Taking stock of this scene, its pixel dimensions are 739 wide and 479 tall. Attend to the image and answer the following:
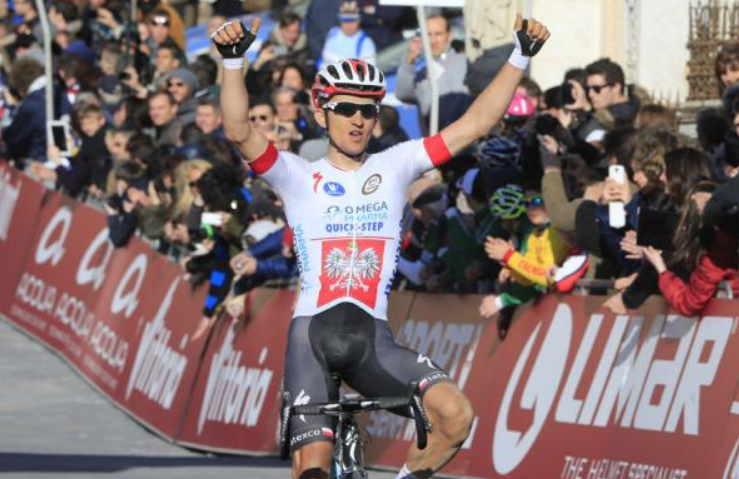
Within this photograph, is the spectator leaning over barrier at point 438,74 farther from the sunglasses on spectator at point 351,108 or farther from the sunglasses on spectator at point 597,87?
the sunglasses on spectator at point 351,108

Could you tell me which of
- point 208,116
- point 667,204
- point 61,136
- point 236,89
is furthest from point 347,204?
point 61,136

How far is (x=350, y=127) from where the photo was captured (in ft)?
31.2

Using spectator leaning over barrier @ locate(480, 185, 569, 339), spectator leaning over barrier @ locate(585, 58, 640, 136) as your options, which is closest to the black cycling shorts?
spectator leaning over barrier @ locate(480, 185, 569, 339)

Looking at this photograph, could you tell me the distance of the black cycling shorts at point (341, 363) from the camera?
901 centimetres

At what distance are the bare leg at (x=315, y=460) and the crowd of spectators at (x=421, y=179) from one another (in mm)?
2858

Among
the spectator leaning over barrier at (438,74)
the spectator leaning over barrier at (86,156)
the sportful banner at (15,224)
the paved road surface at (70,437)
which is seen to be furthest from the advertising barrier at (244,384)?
the sportful banner at (15,224)

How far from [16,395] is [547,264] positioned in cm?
774

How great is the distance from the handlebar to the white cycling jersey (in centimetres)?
59

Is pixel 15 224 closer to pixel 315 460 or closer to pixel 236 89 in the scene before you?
pixel 236 89

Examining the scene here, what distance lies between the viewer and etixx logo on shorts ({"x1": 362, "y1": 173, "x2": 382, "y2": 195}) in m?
9.48

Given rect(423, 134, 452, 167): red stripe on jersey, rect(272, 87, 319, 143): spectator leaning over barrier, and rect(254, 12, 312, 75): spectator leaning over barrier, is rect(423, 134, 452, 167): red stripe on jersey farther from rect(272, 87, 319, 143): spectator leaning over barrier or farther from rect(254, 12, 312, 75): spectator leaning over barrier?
rect(254, 12, 312, 75): spectator leaning over barrier

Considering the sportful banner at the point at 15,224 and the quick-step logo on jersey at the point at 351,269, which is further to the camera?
the sportful banner at the point at 15,224

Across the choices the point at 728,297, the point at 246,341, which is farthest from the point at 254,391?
the point at 728,297

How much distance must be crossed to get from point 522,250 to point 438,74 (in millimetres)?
4130
